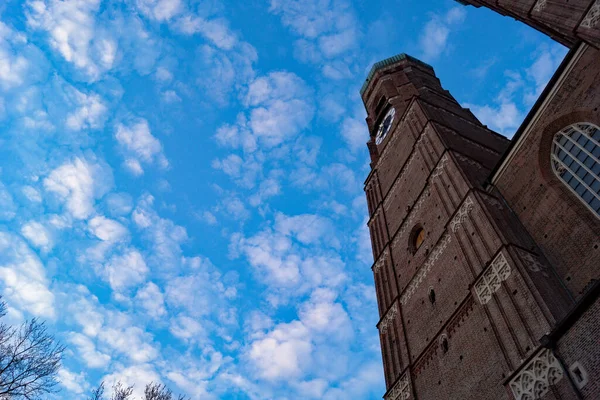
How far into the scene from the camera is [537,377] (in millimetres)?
11336

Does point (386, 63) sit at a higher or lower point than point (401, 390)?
higher

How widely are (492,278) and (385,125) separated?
21910 millimetres

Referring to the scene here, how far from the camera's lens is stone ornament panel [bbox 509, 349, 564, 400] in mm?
10969

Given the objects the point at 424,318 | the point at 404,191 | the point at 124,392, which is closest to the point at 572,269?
the point at 424,318

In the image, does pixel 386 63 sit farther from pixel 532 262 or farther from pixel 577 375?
pixel 577 375

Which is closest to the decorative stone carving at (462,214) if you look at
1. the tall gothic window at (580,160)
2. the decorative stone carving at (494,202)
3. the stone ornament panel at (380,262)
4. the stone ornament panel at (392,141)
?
the decorative stone carving at (494,202)

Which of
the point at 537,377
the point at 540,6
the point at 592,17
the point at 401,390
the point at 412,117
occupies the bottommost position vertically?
the point at 537,377

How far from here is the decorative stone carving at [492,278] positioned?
14.3 meters

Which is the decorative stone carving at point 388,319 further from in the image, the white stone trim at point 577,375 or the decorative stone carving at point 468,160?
the white stone trim at point 577,375

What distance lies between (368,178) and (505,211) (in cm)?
1527

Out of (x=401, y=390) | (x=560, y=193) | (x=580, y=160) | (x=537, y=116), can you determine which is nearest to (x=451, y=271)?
(x=560, y=193)

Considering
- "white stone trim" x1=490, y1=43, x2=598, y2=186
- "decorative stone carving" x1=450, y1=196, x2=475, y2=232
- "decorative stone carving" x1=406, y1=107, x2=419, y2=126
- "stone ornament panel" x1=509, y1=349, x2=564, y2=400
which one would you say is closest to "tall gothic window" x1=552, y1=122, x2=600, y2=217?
"white stone trim" x1=490, y1=43, x2=598, y2=186

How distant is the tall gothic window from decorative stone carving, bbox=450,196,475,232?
2955 mm

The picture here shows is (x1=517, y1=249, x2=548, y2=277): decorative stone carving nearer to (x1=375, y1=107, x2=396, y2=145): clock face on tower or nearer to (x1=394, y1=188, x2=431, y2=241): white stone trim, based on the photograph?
(x1=394, y1=188, x2=431, y2=241): white stone trim
